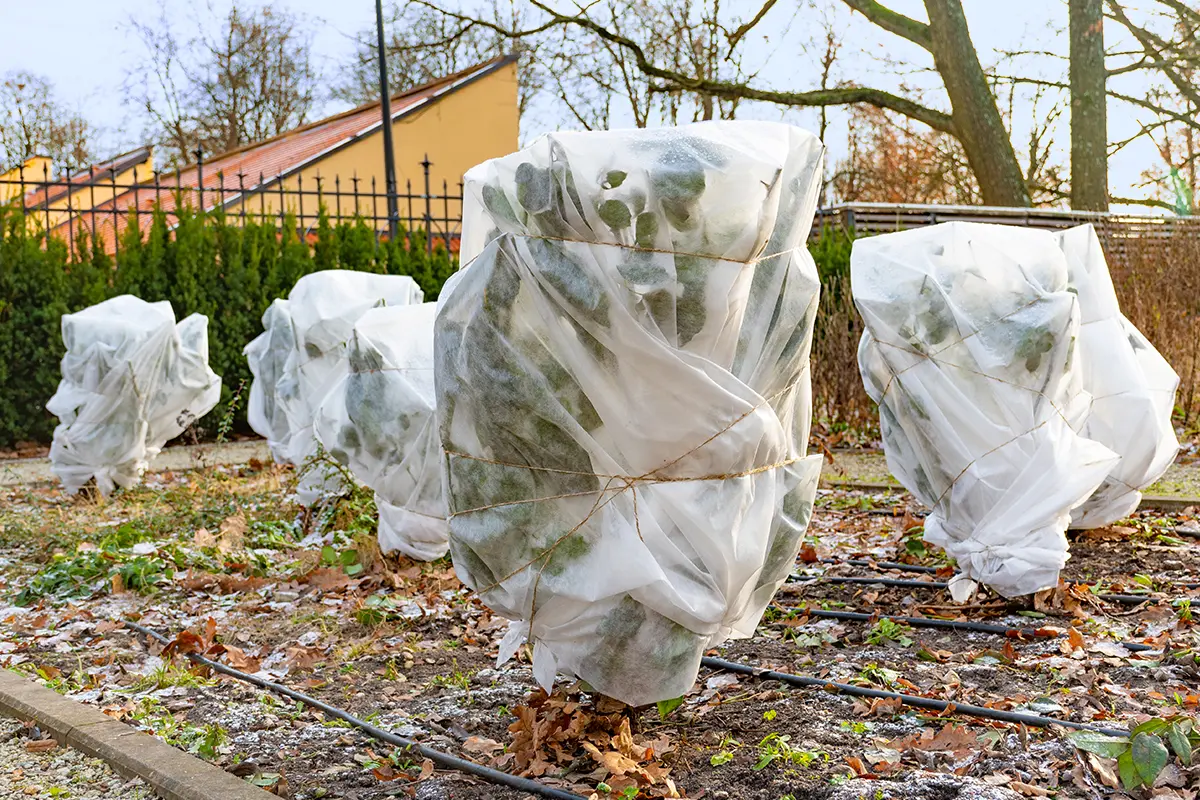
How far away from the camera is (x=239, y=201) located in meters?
19.7

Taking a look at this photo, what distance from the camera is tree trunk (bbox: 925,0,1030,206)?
52.7 ft

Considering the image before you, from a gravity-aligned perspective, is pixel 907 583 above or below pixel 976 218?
below

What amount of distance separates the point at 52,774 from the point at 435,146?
21323mm

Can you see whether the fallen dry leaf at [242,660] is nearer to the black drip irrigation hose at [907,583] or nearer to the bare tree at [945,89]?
the black drip irrigation hose at [907,583]

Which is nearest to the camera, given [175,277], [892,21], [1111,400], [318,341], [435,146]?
[1111,400]

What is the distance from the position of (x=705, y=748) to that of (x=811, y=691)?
64 centimetres

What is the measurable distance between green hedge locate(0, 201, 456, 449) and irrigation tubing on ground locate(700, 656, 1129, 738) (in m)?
9.74

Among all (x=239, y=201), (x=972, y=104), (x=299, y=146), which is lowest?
(x=239, y=201)

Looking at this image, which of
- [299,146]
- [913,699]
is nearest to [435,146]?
[299,146]

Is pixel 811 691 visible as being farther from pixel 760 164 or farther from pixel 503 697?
pixel 760 164

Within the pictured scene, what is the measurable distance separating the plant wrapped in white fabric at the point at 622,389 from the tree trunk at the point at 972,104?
1422 cm

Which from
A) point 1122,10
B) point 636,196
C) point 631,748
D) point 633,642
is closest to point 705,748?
point 631,748

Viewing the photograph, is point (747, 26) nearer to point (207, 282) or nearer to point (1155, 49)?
point (1155, 49)

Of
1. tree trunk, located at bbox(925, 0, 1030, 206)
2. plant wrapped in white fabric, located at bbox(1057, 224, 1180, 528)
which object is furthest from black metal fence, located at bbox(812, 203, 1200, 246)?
plant wrapped in white fabric, located at bbox(1057, 224, 1180, 528)
